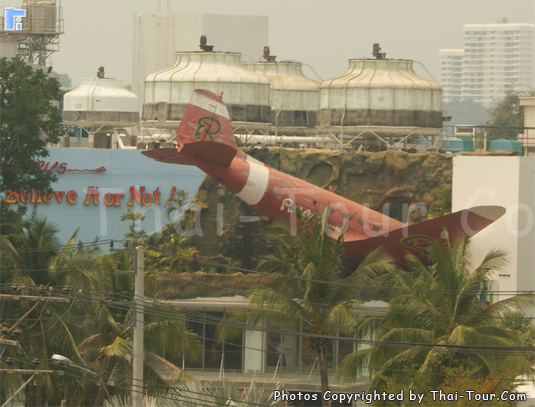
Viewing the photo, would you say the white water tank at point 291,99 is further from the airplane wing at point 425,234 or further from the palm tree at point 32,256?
the palm tree at point 32,256

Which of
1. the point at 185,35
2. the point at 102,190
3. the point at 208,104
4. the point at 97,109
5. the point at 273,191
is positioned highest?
the point at 185,35

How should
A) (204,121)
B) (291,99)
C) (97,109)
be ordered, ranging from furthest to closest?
(291,99) → (97,109) → (204,121)

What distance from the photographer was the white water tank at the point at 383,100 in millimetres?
61219

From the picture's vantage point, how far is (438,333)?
3525 centimetres

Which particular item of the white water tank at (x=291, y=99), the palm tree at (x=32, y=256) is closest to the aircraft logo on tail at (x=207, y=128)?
the palm tree at (x=32, y=256)

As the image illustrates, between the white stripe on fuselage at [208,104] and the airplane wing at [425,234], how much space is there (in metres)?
9.18

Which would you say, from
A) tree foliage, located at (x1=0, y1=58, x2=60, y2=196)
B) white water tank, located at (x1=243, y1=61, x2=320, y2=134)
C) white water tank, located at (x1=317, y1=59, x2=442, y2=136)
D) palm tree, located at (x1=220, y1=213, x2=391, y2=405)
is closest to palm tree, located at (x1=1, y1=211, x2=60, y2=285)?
palm tree, located at (x1=220, y1=213, x2=391, y2=405)

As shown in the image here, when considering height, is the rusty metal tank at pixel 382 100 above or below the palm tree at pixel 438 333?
above

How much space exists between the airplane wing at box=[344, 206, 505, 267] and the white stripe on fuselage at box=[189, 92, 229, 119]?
30.1 ft

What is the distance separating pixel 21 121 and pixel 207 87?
11.4 m

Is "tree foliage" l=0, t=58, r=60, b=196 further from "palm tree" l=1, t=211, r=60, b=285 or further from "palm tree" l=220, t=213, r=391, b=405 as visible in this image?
"palm tree" l=220, t=213, r=391, b=405

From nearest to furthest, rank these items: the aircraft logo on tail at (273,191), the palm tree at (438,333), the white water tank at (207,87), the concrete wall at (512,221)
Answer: the palm tree at (438,333) < the concrete wall at (512,221) < the aircraft logo on tail at (273,191) < the white water tank at (207,87)

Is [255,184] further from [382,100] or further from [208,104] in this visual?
[382,100]

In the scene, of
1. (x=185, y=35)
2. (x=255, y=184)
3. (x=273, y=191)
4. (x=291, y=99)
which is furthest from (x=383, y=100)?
(x=185, y=35)
